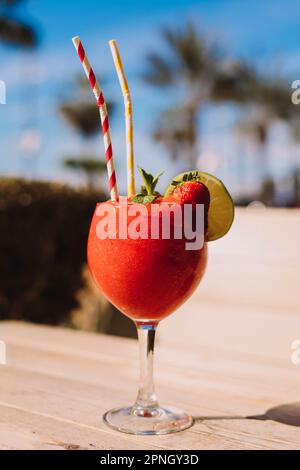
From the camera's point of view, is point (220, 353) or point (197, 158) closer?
point (220, 353)

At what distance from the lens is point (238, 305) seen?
289 cm

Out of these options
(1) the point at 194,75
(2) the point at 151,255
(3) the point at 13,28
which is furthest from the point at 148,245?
(1) the point at 194,75

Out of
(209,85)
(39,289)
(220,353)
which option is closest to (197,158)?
(209,85)

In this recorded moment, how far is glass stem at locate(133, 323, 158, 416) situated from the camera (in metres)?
0.97

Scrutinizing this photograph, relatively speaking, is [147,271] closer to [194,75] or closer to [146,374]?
[146,374]

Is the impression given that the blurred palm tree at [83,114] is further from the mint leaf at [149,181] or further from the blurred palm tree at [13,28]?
the mint leaf at [149,181]

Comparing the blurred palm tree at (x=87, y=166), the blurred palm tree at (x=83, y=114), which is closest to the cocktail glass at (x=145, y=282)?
the blurred palm tree at (x=87, y=166)

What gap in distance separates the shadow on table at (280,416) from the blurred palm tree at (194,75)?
2319cm

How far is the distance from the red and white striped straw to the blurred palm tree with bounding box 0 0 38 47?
66.8ft

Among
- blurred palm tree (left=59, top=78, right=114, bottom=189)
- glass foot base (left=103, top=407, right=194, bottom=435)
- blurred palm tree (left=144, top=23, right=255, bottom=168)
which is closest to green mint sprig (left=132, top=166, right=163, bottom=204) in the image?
glass foot base (left=103, top=407, right=194, bottom=435)

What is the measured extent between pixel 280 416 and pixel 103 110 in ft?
1.81
